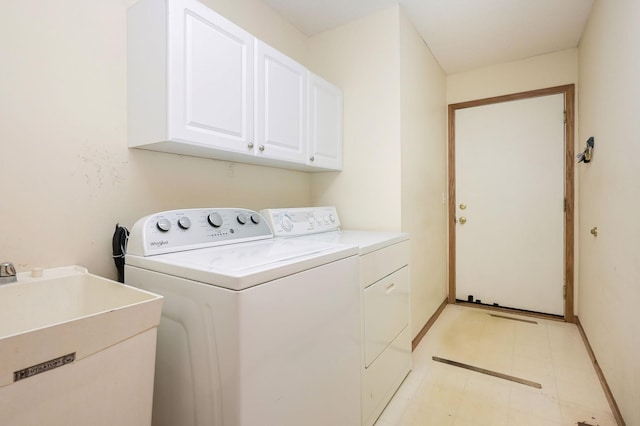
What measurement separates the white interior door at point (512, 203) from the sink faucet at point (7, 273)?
10.8 feet

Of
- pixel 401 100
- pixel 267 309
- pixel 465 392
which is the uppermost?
pixel 401 100

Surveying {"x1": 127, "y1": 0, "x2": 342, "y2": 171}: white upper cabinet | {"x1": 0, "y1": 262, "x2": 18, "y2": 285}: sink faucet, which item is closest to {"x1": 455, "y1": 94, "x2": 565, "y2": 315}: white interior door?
{"x1": 127, "y1": 0, "x2": 342, "y2": 171}: white upper cabinet

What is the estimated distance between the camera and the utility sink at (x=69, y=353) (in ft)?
1.89

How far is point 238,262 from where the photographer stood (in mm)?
967

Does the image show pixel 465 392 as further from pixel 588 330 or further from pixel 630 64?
pixel 630 64

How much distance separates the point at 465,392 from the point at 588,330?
1.23 m

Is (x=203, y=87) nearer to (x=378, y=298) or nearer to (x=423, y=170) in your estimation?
(x=378, y=298)

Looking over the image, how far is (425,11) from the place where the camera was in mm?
2117

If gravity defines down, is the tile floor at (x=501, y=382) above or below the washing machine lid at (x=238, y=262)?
below

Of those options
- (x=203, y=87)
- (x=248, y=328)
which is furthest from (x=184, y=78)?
(x=248, y=328)

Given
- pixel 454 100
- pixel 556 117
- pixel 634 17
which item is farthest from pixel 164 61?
pixel 556 117

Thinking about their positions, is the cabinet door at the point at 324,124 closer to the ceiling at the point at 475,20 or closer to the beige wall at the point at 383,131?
the beige wall at the point at 383,131

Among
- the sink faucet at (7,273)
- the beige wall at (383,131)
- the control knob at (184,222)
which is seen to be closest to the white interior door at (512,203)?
the beige wall at (383,131)

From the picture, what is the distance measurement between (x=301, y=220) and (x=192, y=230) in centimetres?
71
